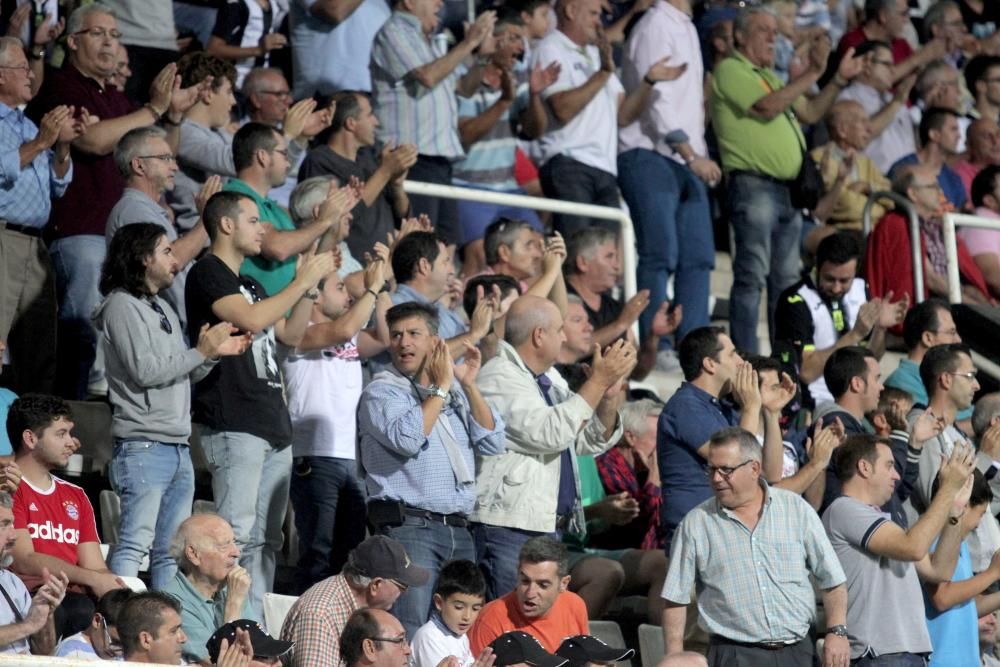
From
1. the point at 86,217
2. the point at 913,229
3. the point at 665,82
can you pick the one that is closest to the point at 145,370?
the point at 86,217

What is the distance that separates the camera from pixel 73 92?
976 cm

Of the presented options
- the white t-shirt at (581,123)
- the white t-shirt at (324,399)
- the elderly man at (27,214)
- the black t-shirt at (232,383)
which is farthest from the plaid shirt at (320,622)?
the white t-shirt at (581,123)

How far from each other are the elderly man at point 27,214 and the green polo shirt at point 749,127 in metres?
4.44

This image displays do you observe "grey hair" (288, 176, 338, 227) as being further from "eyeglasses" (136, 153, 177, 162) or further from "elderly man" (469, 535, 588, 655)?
"elderly man" (469, 535, 588, 655)

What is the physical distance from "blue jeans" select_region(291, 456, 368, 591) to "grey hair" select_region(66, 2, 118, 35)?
2449 millimetres

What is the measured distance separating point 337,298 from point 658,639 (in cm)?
209

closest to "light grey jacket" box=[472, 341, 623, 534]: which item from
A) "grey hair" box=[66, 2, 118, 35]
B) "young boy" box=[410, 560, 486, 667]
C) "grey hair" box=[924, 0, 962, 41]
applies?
"young boy" box=[410, 560, 486, 667]

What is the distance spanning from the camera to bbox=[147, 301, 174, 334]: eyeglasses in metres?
8.13

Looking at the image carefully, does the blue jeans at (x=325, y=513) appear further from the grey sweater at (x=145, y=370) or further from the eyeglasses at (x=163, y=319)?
the eyeglasses at (x=163, y=319)

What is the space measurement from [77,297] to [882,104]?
699 centimetres

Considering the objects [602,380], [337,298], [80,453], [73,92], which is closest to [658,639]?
[602,380]

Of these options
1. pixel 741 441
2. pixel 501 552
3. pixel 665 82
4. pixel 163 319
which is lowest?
pixel 501 552

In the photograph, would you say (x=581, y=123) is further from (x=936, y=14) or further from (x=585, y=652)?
(x=936, y=14)

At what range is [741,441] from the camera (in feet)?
27.0
